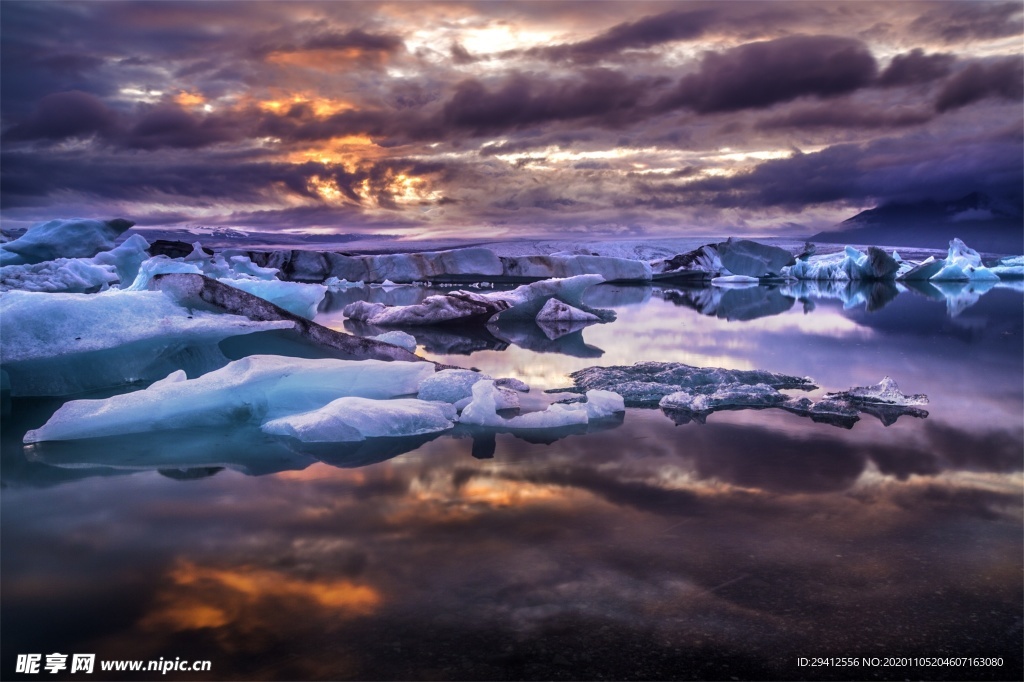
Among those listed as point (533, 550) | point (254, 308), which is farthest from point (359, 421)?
point (254, 308)

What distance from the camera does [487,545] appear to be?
7.05 ft

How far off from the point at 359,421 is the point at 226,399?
0.76 metres

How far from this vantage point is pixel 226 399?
12.0ft

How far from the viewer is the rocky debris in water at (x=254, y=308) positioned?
4922 millimetres

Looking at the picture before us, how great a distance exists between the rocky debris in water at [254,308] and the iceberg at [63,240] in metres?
15.4

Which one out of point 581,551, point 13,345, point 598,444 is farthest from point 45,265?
point 581,551

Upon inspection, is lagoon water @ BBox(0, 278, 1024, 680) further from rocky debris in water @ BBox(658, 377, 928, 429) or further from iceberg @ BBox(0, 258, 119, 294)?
iceberg @ BBox(0, 258, 119, 294)

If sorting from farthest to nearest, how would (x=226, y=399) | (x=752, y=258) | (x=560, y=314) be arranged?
(x=752, y=258) < (x=560, y=314) < (x=226, y=399)

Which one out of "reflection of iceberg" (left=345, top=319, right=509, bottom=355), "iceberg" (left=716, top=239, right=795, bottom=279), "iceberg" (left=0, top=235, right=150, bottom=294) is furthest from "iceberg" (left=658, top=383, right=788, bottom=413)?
"iceberg" (left=716, top=239, right=795, bottom=279)

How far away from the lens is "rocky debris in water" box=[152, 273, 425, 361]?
4922 millimetres

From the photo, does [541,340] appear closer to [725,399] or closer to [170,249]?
[725,399]

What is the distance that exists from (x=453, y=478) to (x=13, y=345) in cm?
297

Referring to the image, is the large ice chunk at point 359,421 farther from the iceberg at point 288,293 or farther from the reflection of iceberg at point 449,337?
the iceberg at point 288,293

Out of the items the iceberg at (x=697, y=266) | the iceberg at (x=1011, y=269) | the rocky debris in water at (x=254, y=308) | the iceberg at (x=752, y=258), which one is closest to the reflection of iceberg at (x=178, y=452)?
the rocky debris in water at (x=254, y=308)
